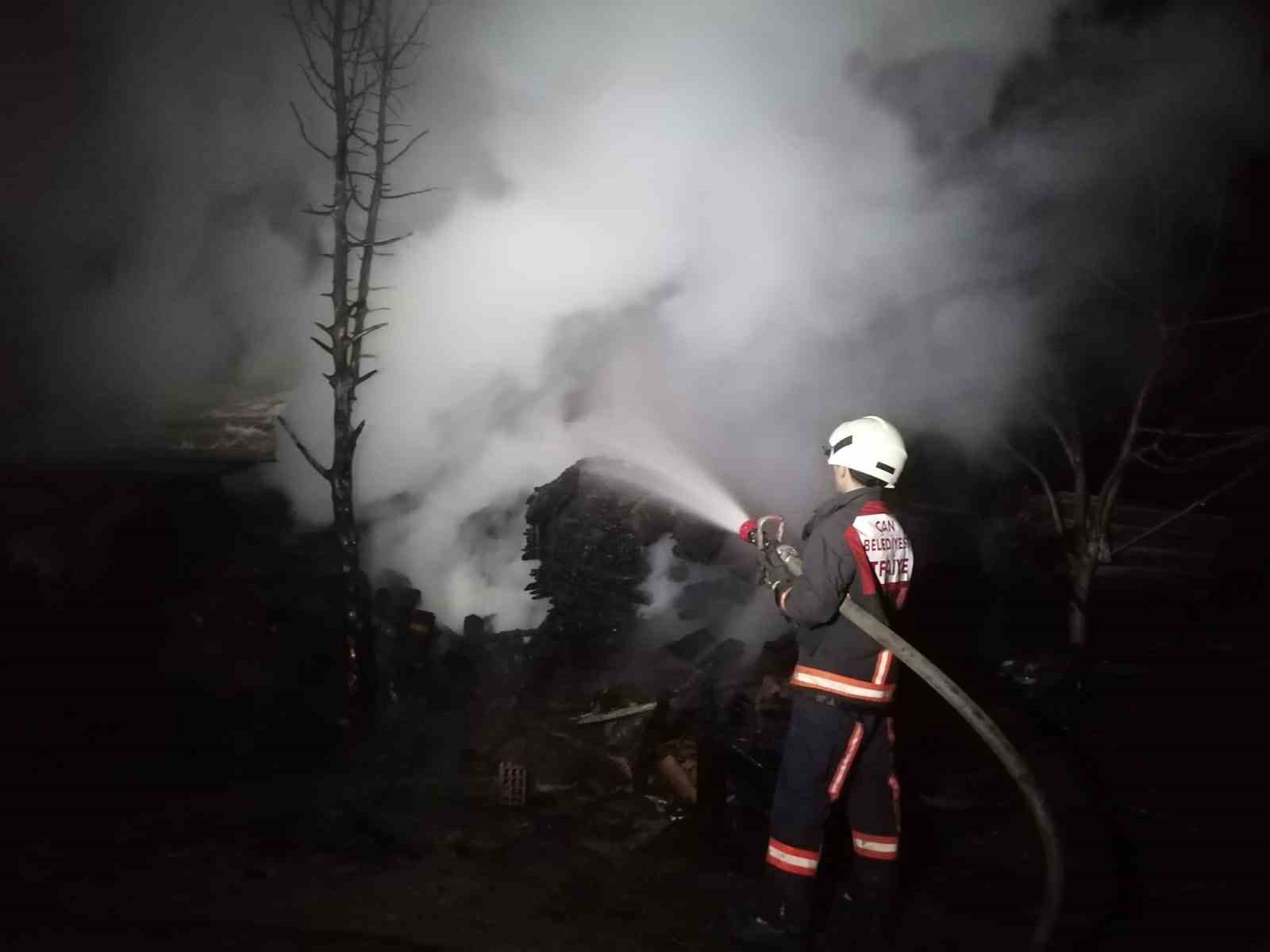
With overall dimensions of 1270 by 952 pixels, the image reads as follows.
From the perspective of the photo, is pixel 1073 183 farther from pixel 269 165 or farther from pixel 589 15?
pixel 269 165

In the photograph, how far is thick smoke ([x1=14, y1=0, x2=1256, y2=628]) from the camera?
7.27 meters

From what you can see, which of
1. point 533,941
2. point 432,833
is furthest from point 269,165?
point 533,941

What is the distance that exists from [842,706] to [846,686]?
0.30 feet

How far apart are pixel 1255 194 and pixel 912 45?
3288 mm

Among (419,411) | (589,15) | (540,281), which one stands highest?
(589,15)

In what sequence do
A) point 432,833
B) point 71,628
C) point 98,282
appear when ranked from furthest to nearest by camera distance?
1. point 98,282
2. point 71,628
3. point 432,833

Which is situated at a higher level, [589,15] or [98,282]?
[589,15]

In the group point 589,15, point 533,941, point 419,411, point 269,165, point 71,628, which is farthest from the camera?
point 269,165

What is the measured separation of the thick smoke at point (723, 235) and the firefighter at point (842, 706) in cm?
366

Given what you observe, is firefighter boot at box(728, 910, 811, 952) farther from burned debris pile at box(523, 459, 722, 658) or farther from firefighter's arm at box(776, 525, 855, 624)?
burned debris pile at box(523, 459, 722, 658)

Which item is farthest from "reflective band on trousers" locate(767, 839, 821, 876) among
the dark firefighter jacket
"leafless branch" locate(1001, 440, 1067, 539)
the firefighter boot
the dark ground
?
"leafless branch" locate(1001, 440, 1067, 539)

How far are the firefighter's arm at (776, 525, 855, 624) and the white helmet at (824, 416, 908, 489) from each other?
1.32 feet

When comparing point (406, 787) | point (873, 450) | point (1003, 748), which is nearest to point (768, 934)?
point (1003, 748)

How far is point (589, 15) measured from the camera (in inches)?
328
